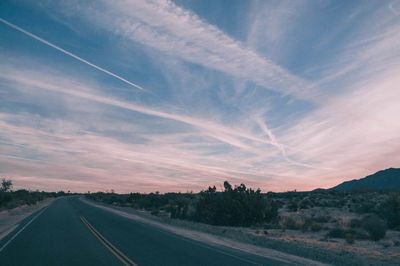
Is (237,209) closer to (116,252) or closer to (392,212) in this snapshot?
(392,212)

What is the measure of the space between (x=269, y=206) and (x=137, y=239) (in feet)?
55.6

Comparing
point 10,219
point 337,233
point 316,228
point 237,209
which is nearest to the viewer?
point 337,233

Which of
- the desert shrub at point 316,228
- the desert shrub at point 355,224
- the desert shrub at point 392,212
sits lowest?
the desert shrub at point 316,228

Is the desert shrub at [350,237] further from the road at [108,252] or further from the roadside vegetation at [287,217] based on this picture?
the road at [108,252]

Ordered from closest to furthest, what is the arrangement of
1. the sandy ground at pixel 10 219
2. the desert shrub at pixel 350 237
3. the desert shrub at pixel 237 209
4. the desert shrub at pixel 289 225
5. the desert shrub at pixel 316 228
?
the desert shrub at pixel 350 237 < the sandy ground at pixel 10 219 < the desert shrub at pixel 316 228 < the desert shrub at pixel 289 225 < the desert shrub at pixel 237 209

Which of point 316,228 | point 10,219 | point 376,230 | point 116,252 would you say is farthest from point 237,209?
point 10,219

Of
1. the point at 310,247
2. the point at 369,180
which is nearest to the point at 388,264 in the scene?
the point at 310,247

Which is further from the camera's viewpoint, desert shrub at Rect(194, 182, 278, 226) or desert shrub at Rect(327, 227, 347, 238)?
desert shrub at Rect(194, 182, 278, 226)

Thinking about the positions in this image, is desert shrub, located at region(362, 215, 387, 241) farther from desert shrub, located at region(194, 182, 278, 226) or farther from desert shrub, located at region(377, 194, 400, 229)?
desert shrub, located at region(194, 182, 278, 226)

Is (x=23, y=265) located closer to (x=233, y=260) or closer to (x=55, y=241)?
(x=55, y=241)

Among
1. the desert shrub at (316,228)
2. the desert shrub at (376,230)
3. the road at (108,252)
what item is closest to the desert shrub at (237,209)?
the desert shrub at (316,228)

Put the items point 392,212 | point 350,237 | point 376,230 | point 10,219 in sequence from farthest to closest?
point 10,219 → point 392,212 → point 350,237 → point 376,230

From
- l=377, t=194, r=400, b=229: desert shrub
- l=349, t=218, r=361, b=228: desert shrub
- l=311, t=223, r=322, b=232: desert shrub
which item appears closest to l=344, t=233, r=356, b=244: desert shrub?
l=349, t=218, r=361, b=228: desert shrub

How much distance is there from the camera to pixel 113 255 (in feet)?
36.8
